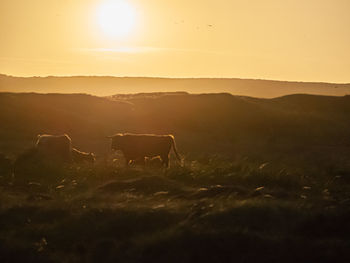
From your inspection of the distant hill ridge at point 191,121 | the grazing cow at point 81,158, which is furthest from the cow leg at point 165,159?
the distant hill ridge at point 191,121

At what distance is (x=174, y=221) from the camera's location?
1423cm

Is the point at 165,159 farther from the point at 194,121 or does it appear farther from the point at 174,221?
the point at 194,121

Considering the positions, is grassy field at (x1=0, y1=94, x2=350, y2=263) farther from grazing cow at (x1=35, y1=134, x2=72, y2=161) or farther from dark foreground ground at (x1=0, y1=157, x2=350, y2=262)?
grazing cow at (x1=35, y1=134, x2=72, y2=161)

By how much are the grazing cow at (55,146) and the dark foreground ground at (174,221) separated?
736 centimetres

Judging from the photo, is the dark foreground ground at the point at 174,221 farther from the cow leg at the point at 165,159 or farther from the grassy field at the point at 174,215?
the cow leg at the point at 165,159

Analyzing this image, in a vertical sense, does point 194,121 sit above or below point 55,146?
below

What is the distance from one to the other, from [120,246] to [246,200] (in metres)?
3.95

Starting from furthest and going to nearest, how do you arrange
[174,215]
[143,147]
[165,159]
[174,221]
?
[143,147] → [165,159] → [174,215] → [174,221]

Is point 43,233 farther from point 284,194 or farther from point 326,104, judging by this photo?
point 326,104

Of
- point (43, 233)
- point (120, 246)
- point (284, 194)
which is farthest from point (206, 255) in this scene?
point (284, 194)

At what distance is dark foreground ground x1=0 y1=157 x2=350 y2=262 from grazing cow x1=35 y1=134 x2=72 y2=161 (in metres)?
7.36

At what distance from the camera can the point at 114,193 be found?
17016mm

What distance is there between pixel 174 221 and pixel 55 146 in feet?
44.4

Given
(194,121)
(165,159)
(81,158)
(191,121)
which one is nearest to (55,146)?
(81,158)
